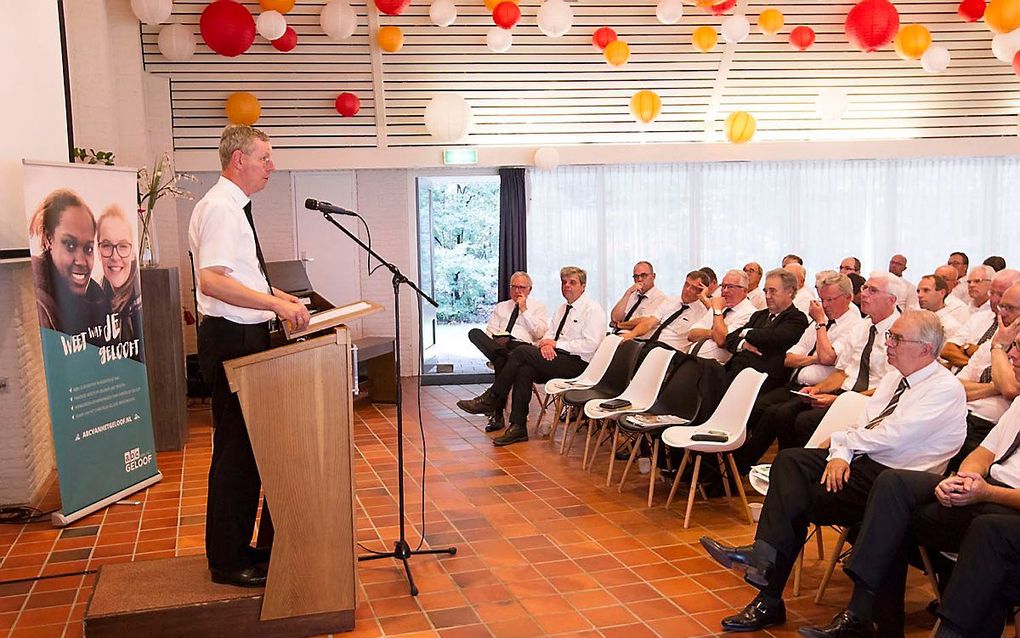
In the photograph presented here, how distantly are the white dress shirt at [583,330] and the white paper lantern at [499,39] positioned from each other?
2.72 m

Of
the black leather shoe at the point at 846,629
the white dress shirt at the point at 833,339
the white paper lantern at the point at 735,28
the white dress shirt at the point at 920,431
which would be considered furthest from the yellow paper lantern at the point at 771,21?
the black leather shoe at the point at 846,629

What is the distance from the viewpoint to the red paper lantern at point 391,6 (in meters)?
8.23

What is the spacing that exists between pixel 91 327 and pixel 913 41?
8.00 metres

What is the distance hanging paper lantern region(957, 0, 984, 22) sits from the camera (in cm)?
910

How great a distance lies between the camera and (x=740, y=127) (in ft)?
32.2

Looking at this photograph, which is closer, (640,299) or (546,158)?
(640,299)

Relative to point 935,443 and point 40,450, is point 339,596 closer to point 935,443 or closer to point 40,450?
point 935,443

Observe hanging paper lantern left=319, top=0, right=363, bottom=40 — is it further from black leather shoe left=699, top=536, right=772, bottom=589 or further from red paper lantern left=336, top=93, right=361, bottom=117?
black leather shoe left=699, top=536, right=772, bottom=589

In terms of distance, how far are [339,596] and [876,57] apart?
8.94 meters

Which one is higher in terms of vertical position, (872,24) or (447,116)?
(872,24)

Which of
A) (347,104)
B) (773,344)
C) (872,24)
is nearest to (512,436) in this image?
(773,344)

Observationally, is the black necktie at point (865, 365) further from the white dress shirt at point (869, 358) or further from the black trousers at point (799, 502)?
the black trousers at point (799, 502)

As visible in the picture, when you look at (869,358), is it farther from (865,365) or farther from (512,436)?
(512,436)

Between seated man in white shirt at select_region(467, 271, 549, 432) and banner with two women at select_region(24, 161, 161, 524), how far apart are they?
3061 mm
